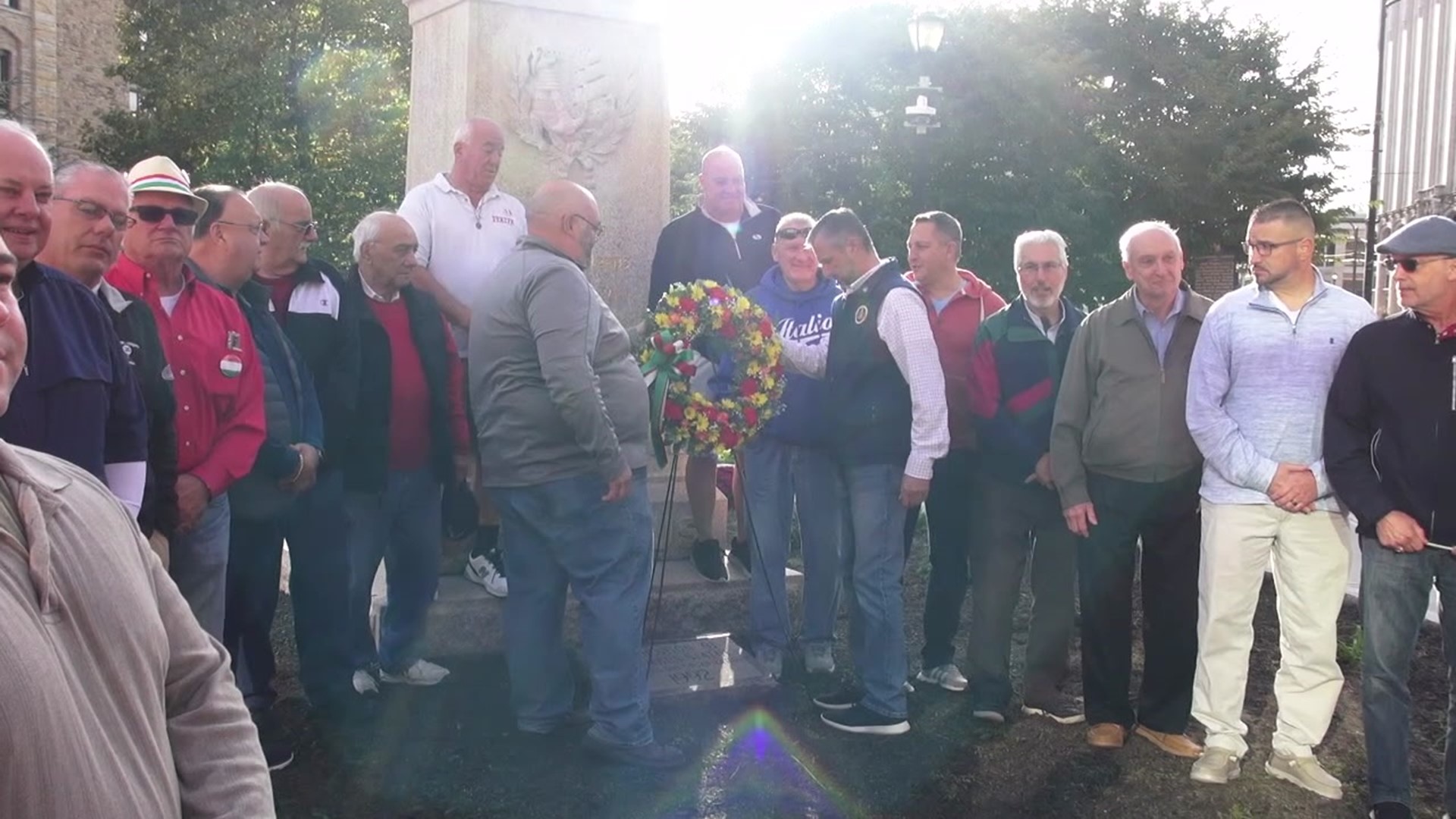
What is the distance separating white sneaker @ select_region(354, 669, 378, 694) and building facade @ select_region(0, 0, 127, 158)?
135 ft

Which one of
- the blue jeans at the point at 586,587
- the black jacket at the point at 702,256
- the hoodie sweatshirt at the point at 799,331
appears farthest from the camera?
the black jacket at the point at 702,256

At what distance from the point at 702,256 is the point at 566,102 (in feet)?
3.77

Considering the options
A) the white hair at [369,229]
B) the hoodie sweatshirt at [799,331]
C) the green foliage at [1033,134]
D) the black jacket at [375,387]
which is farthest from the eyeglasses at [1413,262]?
the green foliage at [1033,134]

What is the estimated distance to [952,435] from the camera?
567 centimetres

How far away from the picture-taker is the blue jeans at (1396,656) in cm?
427

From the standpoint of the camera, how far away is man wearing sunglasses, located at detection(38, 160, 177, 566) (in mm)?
3486

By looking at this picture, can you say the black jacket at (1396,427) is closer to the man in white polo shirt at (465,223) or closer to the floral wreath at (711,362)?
the floral wreath at (711,362)

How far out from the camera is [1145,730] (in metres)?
5.17

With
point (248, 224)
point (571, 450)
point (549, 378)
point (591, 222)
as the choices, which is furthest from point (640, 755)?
point (248, 224)

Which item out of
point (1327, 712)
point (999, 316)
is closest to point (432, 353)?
point (999, 316)

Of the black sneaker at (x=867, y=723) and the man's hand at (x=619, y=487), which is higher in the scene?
the man's hand at (x=619, y=487)

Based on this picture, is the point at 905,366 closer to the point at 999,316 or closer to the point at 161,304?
the point at 999,316

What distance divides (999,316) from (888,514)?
1.06 m

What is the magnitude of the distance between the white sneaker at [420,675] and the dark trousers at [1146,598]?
2.92 metres
